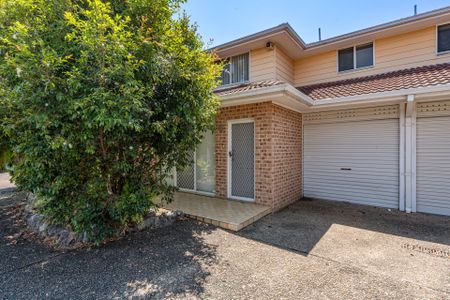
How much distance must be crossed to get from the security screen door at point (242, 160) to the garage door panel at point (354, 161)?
224cm

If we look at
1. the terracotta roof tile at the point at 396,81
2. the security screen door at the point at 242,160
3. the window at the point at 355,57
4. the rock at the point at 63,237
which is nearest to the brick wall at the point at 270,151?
the security screen door at the point at 242,160

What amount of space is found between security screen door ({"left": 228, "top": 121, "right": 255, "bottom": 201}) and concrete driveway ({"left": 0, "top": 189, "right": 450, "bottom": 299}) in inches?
60.1

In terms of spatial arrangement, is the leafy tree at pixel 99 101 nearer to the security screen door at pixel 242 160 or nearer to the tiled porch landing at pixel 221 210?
the tiled porch landing at pixel 221 210

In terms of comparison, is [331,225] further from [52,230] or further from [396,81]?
[52,230]

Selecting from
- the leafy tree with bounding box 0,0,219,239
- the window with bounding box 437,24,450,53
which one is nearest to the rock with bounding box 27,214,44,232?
the leafy tree with bounding box 0,0,219,239

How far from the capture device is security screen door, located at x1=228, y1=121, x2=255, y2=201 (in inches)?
239

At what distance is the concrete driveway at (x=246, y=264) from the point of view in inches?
104

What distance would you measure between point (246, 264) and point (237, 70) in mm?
6464

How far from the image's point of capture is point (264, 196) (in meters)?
5.77

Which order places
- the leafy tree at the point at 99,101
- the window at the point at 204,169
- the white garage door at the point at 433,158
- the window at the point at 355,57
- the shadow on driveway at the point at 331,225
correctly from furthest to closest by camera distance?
the window at the point at 355,57, the window at the point at 204,169, the white garage door at the point at 433,158, the shadow on driveway at the point at 331,225, the leafy tree at the point at 99,101

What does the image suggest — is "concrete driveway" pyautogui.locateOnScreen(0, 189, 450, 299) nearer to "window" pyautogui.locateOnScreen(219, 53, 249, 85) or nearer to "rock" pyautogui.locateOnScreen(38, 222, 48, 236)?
"rock" pyautogui.locateOnScreen(38, 222, 48, 236)

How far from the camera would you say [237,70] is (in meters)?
7.91

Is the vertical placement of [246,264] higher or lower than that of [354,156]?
lower

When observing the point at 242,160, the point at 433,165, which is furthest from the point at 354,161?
the point at 242,160
